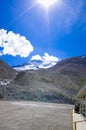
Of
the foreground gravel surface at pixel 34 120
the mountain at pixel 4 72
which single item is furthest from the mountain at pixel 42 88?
the foreground gravel surface at pixel 34 120

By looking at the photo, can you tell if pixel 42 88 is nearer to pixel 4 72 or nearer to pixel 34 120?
pixel 34 120

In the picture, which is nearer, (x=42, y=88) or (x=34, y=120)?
(x=34, y=120)

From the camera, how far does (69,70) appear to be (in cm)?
14988

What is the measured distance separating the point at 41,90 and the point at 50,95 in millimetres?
4428

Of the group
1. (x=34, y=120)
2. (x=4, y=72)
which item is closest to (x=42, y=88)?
(x=34, y=120)

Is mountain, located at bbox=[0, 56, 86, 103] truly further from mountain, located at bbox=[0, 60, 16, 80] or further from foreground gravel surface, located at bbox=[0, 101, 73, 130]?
foreground gravel surface, located at bbox=[0, 101, 73, 130]

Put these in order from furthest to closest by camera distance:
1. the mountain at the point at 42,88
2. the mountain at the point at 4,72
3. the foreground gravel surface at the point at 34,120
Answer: the mountain at the point at 4,72, the mountain at the point at 42,88, the foreground gravel surface at the point at 34,120

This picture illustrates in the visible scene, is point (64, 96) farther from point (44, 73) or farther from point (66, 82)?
point (44, 73)

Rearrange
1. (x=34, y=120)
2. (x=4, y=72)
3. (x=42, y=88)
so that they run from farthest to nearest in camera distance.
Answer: (x=4, y=72) < (x=42, y=88) < (x=34, y=120)

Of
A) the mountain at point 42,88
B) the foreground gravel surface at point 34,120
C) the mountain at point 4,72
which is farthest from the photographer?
the mountain at point 4,72

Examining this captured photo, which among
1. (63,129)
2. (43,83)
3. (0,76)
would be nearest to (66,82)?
(43,83)

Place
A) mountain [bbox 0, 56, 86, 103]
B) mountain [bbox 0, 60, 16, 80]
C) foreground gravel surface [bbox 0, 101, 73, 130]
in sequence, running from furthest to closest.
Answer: mountain [bbox 0, 60, 16, 80] < mountain [bbox 0, 56, 86, 103] < foreground gravel surface [bbox 0, 101, 73, 130]

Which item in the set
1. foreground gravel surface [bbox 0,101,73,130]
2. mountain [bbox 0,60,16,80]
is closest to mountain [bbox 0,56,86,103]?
mountain [bbox 0,60,16,80]

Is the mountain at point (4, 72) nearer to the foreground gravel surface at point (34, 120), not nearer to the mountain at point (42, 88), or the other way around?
the mountain at point (42, 88)
